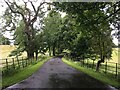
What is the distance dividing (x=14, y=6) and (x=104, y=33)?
17573mm

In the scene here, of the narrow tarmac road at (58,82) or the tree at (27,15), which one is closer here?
the narrow tarmac road at (58,82)

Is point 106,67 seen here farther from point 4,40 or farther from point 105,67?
point 4,40

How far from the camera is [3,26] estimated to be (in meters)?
42.2

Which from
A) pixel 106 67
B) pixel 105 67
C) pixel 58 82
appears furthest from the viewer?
pixel 105 67

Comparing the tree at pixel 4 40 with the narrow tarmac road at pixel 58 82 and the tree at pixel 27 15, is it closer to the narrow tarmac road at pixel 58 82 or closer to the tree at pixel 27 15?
the tree at pixel 27 15

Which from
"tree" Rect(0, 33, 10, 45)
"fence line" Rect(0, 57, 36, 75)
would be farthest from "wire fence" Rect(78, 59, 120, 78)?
"tree" Rect(0, 33, 10, 45)

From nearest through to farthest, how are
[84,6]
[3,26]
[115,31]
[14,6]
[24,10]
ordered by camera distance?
[84,6], [115,31], [14,6], [24,10], [3,26]

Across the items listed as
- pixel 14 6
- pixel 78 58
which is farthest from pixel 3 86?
pixel 78 58

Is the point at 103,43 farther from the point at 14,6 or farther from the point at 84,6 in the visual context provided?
the point at 14,6

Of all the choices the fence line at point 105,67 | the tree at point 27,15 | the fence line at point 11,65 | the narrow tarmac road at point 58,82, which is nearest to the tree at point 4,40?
the tree at point 27,15

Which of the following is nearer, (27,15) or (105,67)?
(105,67)

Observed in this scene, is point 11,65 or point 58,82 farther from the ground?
point 11,65

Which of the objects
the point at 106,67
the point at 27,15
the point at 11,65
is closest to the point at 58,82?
the point at 11,65

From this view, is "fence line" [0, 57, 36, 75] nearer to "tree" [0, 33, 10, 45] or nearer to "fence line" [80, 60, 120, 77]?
"fence line" [80, 60, 120, 77]
